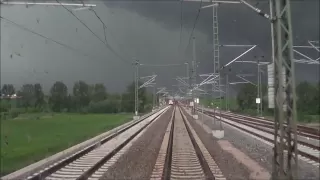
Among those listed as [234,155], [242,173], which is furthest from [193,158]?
[242,173]

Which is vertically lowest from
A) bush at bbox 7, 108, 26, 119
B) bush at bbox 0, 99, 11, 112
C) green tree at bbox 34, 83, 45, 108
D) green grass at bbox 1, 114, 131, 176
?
green grass at bbox 1, 114, 131, 176

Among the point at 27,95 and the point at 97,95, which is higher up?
the point at 97,95

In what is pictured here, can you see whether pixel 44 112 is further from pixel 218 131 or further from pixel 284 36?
pixel 218 131

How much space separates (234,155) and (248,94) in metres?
61.1

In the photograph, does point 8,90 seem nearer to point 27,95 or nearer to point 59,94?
point 27,95

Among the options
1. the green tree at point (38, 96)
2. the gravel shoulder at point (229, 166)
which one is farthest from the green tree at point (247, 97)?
the green tree at point (38, 96)

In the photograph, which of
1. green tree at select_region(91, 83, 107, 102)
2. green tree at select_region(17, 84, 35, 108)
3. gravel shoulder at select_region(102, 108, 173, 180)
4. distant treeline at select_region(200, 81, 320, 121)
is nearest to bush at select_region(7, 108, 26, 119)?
green tree at select_region(17, 84, 35, 108)

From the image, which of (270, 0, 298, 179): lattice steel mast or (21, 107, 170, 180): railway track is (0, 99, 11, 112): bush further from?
(270, 0, 298, 179): lattice steel mast

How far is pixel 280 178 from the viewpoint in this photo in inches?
418

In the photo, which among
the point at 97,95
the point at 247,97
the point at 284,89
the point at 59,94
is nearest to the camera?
the point at 284,89

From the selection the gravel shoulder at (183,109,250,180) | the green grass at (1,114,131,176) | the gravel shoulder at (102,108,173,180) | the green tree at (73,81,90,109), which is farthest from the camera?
the green tree at (73,81,90,109)

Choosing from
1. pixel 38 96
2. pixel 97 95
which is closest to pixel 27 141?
pixel 38 96

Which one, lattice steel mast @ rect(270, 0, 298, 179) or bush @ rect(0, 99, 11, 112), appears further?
bush @ rect(0, 99, 11, 112)

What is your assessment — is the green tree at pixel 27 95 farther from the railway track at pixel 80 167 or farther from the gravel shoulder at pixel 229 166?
the gravel shoulder at pixel 229 166
